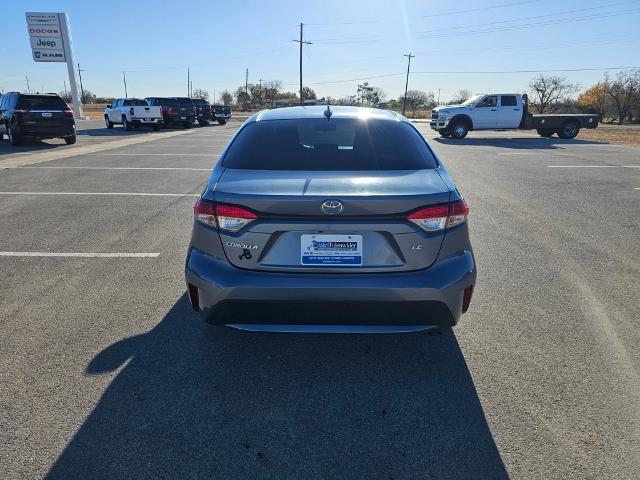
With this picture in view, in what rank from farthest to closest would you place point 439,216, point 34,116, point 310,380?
point 34,116 < point 310,380 < point 439,216

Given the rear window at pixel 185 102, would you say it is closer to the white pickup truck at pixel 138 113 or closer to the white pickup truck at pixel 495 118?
the white pickup truck at pixel 138 113

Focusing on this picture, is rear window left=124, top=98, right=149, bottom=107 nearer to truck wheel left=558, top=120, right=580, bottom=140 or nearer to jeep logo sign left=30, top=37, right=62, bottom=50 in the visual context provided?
jeep logo sign left=30, top=37, right=62, bottom=50

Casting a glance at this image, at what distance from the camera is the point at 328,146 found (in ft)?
10.6

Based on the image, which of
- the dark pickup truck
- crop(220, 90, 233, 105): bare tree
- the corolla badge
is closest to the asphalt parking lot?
the corolla badge

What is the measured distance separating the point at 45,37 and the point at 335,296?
47943 mm

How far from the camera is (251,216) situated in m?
2.51

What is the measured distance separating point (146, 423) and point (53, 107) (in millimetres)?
17804

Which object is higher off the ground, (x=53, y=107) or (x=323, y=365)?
(x=53, y=107)

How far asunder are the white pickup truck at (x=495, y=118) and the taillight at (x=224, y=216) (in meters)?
22.1

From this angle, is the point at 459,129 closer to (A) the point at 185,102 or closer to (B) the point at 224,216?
(A) the point at 185,102

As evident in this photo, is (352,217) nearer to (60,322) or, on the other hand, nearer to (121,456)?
(121,456)

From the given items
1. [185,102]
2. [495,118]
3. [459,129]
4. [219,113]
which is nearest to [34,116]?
[185,102]

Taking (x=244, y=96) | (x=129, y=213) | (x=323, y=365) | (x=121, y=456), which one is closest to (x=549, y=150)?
(x=129, y=213)

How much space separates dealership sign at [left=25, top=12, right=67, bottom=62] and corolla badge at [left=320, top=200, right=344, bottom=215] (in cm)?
4672
